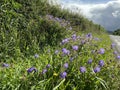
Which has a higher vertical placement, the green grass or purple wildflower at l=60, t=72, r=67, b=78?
purple wildflower at l=60, t=72, r=67, b=78

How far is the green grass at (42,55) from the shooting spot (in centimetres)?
430

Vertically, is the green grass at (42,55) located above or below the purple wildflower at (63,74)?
below

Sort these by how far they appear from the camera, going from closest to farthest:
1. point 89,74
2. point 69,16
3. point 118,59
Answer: point 89,74, point 118,59, point 69,16

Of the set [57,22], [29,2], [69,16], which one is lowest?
[69,16]

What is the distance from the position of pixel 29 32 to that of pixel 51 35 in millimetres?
970

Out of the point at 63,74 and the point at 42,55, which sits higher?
the point at 63,74

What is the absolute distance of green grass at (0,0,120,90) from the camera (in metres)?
4.30

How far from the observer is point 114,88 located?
468 centimetres

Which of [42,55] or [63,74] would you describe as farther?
[42,55]

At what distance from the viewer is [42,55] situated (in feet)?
20.6

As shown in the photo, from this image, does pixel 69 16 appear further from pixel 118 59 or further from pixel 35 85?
pixel 35 85

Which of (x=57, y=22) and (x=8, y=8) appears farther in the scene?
(x=57, y=22)

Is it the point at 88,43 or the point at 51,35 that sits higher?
the point at 88,43

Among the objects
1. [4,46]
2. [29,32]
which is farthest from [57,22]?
[4,46]
